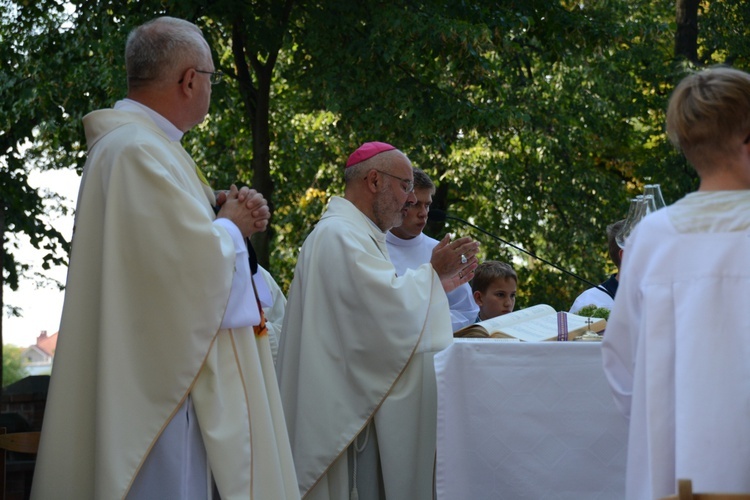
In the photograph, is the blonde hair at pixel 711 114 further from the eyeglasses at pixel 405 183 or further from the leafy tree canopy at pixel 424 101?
the leafy tree canopy at pixel 424 101

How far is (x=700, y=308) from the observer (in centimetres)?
254

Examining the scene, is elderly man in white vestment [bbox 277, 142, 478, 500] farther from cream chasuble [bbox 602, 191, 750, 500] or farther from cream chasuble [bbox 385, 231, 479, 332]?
cream chasuble [bbox 602, 191, 750, 500]

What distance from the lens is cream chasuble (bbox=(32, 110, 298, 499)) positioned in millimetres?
3418

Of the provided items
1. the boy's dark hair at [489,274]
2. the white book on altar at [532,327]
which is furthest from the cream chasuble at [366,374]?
the boy's dark hair at [489,274]

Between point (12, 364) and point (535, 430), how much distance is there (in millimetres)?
39026

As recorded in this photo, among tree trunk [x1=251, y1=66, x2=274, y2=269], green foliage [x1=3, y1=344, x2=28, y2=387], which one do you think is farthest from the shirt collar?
green foliage [x1=3, y1=344, x2=28, y2=387]

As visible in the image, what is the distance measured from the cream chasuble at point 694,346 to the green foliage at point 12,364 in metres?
34.0

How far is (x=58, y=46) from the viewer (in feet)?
33.2

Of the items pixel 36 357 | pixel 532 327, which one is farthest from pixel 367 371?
pixel 36 357

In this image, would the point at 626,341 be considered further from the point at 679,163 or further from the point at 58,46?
the point at 679,163

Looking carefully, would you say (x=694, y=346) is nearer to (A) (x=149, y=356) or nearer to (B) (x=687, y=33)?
(A) (x=149, y=356)

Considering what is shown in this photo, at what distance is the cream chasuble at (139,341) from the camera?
11.2 ft

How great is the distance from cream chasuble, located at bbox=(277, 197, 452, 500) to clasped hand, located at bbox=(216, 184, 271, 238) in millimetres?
995

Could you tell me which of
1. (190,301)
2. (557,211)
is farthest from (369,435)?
(557,211)
